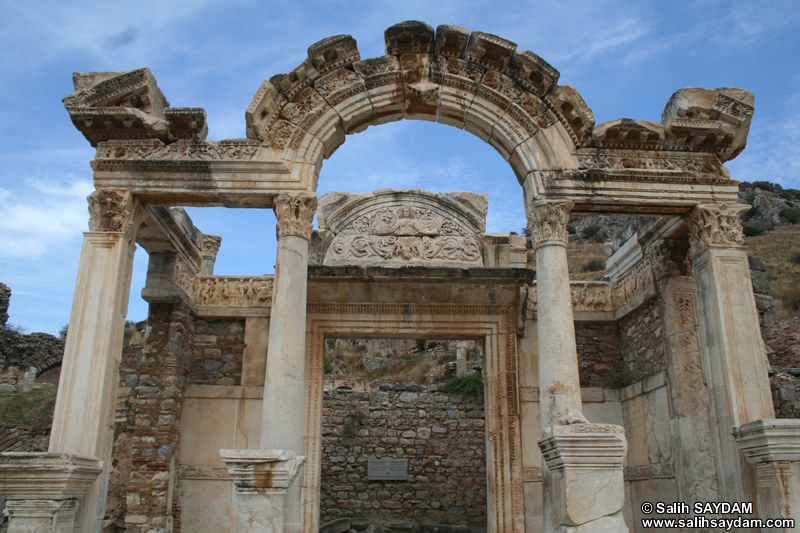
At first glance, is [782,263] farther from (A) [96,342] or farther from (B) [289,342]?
(A) [96,342]

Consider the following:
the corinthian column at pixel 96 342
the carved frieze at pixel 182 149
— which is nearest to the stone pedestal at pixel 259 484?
the corinthian column at pixel 96 342

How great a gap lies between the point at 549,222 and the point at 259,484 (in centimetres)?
443

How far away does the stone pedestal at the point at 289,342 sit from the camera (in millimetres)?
6730

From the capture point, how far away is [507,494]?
30.0ft

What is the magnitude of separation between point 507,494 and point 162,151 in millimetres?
6592

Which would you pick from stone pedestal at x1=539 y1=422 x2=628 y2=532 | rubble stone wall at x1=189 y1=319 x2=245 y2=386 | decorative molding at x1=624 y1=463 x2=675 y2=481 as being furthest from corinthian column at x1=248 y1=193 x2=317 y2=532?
decorative molding at x1=624 y1=463 x2=675 y2=481

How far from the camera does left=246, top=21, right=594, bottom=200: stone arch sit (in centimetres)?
807

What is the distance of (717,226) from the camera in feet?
26.1

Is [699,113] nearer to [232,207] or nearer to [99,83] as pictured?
[232,207]

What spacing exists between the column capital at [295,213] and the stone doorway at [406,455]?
7523 mm

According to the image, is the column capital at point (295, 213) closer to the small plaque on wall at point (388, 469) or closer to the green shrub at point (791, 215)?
the small plaque on wall at point (388, 469)

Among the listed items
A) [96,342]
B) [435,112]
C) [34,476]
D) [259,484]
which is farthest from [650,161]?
[34,476]

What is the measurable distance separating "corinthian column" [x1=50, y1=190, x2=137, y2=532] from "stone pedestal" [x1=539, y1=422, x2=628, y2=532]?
16.0ft

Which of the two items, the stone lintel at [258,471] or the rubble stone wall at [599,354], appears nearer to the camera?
the stone lintel at [258,471]
